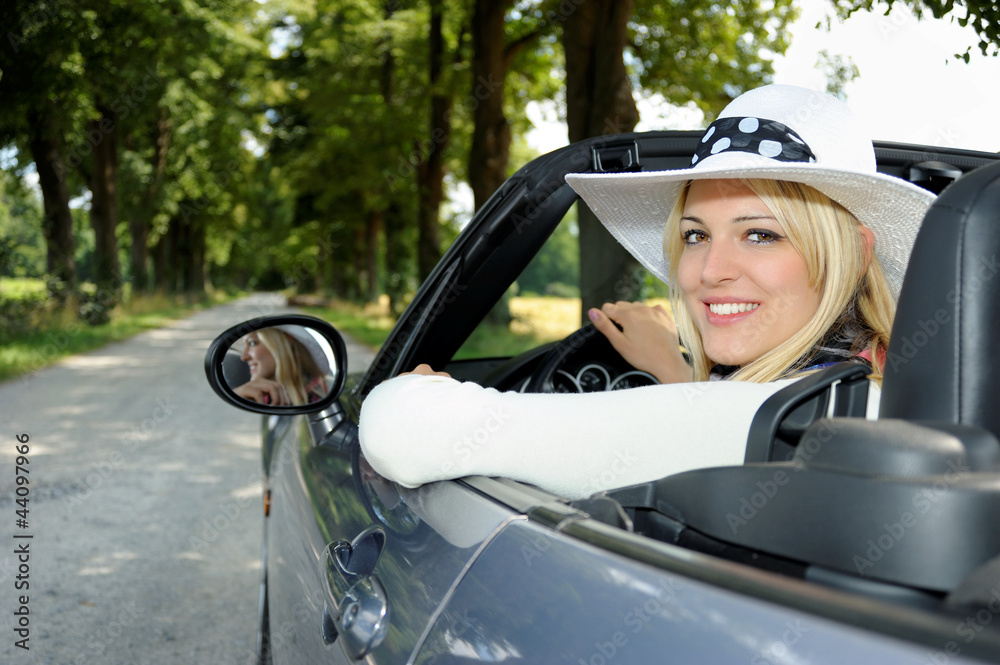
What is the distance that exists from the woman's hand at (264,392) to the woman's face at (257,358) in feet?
0.07

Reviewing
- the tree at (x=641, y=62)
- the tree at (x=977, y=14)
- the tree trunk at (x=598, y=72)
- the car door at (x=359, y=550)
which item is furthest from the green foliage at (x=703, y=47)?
the car door at (x=359, y=550)

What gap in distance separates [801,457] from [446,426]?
652mm

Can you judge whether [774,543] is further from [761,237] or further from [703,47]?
[703,47]

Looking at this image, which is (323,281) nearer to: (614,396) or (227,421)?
(227,421)

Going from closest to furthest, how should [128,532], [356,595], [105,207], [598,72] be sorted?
[356,595] → [128,532] → [598,72] → [105,207]

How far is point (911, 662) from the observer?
67 cm

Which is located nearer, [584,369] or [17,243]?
[584,369]

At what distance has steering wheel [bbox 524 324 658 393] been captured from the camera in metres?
2.75

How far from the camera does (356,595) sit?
153 cm

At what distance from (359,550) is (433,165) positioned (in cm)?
2022

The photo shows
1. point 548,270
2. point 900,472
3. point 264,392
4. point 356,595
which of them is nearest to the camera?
point 900,472

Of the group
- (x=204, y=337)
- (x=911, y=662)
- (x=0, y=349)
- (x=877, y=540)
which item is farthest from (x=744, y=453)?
(x=204, y=337)

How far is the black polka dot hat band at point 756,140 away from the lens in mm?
1673

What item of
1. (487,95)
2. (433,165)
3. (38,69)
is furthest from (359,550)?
(433,165)
